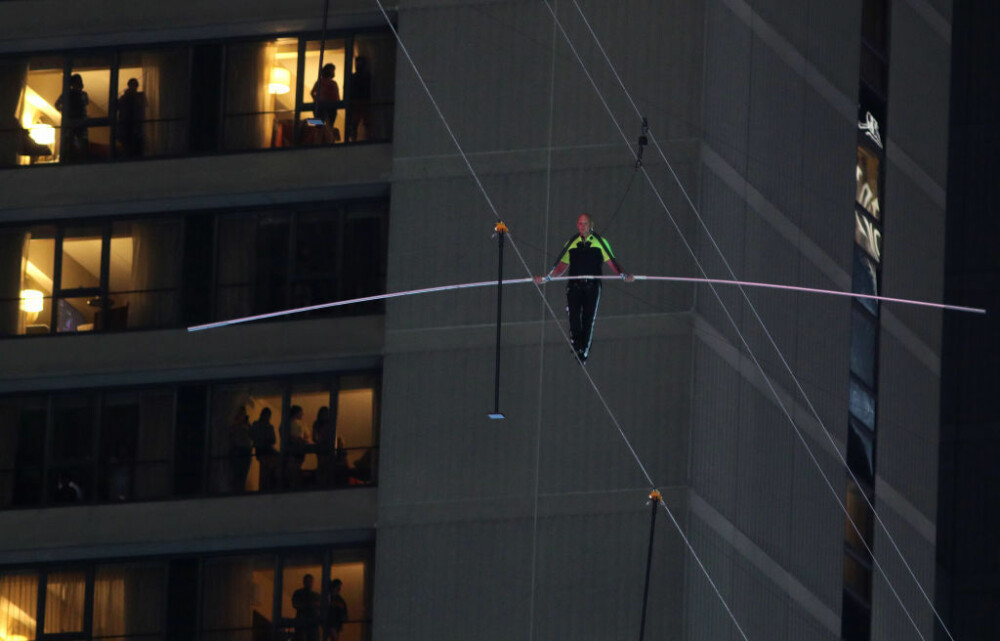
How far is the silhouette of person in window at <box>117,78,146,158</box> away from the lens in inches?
1743

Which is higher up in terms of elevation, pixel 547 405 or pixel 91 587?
pixel 547 405

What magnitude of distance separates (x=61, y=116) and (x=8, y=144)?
4.03 ft

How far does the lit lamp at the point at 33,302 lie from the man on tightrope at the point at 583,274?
40.4ft

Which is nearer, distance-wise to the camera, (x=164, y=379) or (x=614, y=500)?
(x=614, y=500)

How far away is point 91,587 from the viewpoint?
4181 cm

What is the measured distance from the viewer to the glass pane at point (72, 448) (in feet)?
140

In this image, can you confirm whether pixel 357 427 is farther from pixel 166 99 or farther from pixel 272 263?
pixel 166 99

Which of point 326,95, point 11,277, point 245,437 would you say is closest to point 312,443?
point 245,437

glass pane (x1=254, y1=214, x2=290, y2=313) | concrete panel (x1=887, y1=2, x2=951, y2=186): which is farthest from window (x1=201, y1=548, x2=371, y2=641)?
concrete panel (x1=887, y1=2, x2=951, y2=186)

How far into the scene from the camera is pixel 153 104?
Result: 44375mm

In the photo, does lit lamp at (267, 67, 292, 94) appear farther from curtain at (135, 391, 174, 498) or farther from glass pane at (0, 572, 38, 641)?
glass pane at (0, 572, 38, 641)

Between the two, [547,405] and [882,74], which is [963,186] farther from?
[547,405]

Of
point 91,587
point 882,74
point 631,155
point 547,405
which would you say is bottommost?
point 91,587

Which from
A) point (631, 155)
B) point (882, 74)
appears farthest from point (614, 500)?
point (882, 74)
